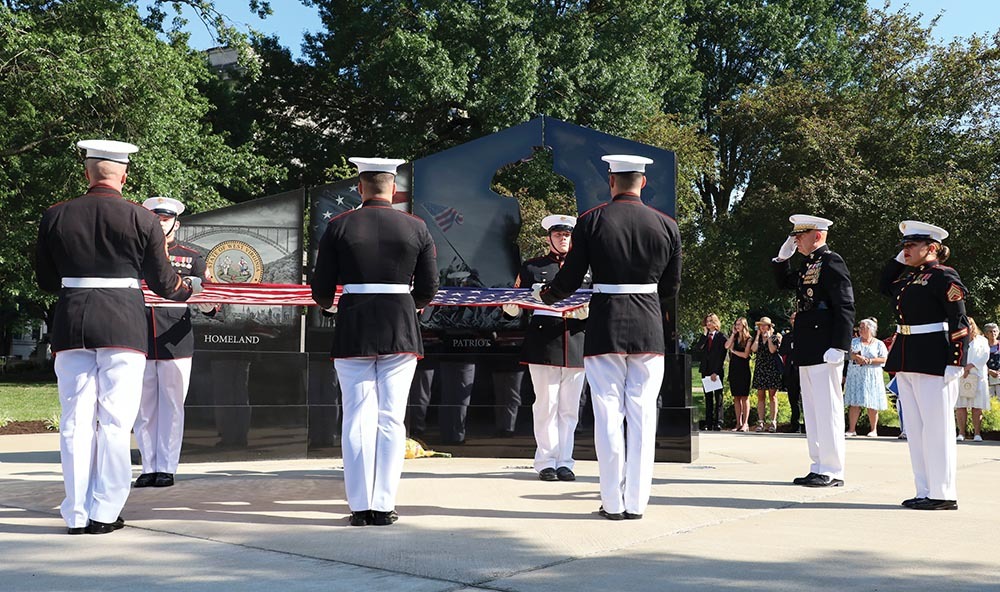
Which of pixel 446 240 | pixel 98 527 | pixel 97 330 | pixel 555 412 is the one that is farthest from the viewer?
pixel 446 240

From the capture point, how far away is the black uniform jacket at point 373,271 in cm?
584

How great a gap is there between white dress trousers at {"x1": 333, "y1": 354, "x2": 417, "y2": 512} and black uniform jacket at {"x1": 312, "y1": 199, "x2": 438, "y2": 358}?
107 mm

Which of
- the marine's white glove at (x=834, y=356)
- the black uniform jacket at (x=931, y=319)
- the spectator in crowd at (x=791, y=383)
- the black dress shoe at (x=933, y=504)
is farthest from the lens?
the spectator in crowd at (x=791, y=383)

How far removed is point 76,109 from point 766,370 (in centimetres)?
1535

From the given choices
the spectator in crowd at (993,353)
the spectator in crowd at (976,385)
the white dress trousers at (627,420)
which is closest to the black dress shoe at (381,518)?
the white dress trousers at (627,420)

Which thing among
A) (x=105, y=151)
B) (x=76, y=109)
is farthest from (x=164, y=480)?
(x=76, y=109)

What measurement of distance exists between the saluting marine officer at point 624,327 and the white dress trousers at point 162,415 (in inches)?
133

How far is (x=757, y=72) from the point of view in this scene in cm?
3750

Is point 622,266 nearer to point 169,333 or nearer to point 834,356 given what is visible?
point 834,356

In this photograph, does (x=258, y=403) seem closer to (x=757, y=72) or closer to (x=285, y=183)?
(x=285, y=183)

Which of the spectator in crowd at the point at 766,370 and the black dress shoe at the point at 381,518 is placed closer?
the black dress shoe at the point at 381,518

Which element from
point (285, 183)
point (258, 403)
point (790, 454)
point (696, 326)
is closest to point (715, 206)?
point (696, 326)

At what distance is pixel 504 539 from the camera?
17.3 feet

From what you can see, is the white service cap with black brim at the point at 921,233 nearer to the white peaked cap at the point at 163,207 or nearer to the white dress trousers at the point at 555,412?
the white dress trousers at the point at 555,412
